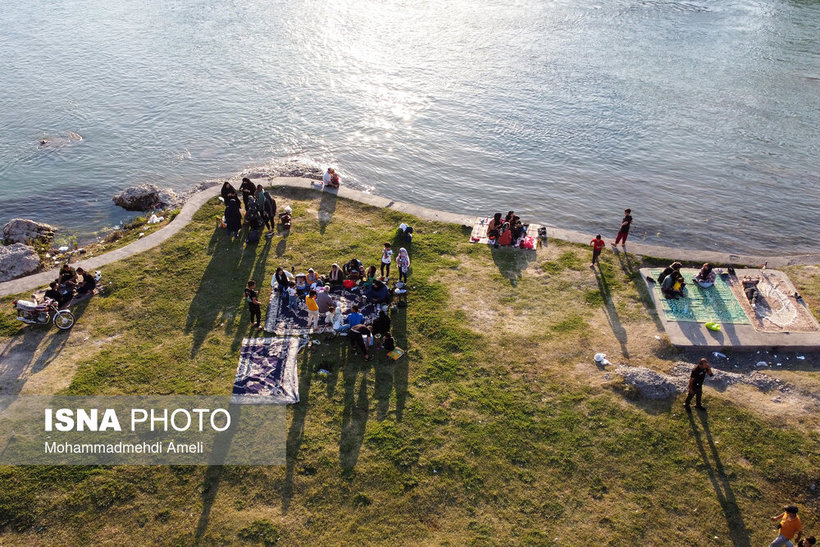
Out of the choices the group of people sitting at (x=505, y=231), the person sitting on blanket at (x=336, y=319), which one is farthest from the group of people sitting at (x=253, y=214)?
the group of people sitting at (x=505, y=231)

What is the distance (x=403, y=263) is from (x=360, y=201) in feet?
20.4

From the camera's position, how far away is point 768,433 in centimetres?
1289

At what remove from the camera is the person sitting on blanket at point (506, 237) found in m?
19.9

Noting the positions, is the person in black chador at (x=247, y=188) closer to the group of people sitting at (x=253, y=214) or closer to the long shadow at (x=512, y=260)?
the group of people sitting at (x=253, y=214)

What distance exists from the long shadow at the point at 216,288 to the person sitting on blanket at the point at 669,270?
14294 mm

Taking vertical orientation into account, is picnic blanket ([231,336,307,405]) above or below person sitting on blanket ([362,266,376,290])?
below

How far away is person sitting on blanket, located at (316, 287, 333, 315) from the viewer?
1572 centimetres

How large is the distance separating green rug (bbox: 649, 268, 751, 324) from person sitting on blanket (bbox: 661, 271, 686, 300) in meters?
0.18

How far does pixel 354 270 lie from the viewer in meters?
17.5

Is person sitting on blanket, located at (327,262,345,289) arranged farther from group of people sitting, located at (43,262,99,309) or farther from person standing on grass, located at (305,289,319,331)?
group of people sitting, located at (43,262,99,309)

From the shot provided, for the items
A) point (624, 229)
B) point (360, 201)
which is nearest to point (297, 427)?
point (360, 201)

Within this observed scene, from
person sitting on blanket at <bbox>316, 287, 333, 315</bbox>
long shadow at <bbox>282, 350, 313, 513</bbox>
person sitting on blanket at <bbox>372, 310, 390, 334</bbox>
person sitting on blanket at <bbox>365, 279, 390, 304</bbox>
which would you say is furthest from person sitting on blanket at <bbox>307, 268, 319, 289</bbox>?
person sitting on blanket at <bbox>372, 310, 390, 334</bbox>

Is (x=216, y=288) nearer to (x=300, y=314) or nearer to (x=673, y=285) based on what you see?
(x=300, y=314)

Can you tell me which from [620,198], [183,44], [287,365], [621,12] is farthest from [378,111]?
[621,12]
